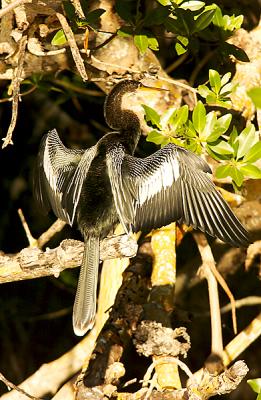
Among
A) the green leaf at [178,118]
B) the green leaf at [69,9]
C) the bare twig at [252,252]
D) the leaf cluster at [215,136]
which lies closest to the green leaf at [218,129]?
the leaf cluster at [215,136]

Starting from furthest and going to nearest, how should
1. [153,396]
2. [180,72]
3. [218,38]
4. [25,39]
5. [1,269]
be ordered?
[180,72] → [218,38] → [25,39] → [153,396] → [1,269]

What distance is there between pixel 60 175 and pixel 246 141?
0.70 meters

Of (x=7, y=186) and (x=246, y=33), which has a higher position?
(x=246, y=33)

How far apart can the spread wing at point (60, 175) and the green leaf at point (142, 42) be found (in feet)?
1.14

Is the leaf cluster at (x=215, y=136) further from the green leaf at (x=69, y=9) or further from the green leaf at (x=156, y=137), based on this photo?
the green leaf at (x=69, y=9)

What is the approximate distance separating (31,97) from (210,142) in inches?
71.0

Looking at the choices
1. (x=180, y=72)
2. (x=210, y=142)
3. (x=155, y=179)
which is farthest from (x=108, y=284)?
(x=180, y=72)

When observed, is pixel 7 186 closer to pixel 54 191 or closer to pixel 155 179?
pixel 54 191

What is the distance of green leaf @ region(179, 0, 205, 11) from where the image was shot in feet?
8.21

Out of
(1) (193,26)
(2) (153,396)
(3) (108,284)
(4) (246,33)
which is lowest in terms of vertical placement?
(3) (108,284)

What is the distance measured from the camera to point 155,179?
2.56 meters

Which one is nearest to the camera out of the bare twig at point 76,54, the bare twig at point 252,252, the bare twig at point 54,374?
the bare twig at point 76,54

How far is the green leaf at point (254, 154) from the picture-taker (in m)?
2.31

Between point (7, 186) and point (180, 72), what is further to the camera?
point (7, 186)
